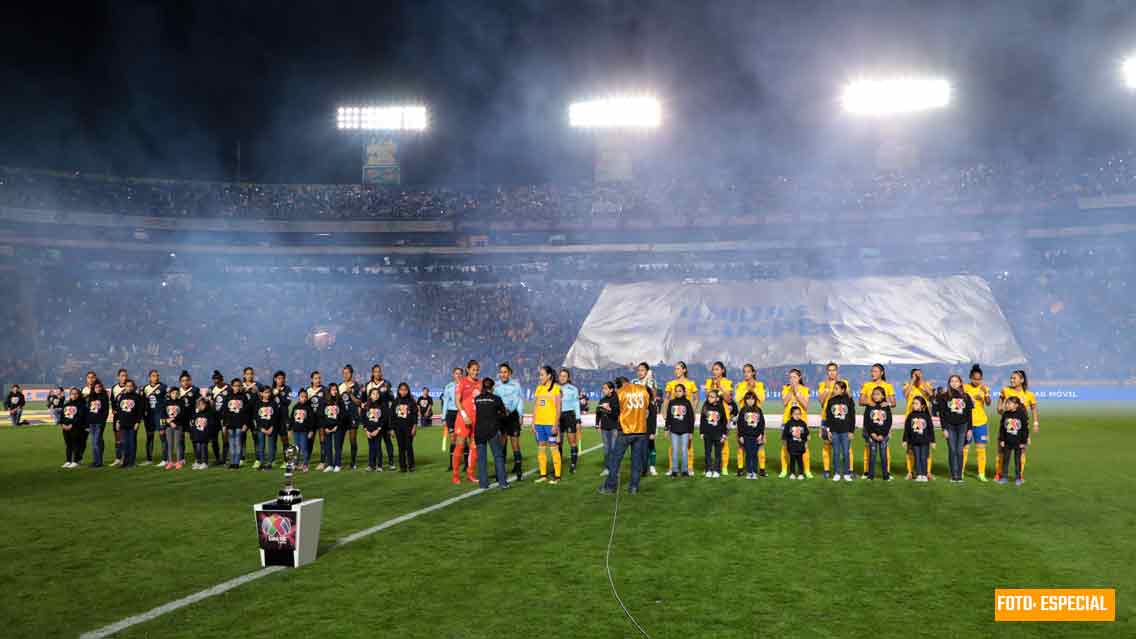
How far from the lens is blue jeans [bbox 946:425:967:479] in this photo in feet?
50.7

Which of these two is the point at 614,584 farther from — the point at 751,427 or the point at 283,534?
the point at 751,427

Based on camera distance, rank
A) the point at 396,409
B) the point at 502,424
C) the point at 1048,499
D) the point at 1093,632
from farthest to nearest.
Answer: the point at 396,409, the point at 502,424, the point at 1048,499, the point at 1093,632

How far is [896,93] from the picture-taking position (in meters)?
48.9

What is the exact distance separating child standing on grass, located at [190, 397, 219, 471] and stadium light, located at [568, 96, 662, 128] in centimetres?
3881

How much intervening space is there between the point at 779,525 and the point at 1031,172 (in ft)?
156

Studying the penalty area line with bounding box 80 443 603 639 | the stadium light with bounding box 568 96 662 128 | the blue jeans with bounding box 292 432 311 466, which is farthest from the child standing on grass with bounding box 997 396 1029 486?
the stadium light with bounding box 568 96 662 128

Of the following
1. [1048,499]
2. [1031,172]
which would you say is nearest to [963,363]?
[1031,172]

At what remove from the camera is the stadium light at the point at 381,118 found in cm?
5566

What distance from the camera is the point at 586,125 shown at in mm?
53719

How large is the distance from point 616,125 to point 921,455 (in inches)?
1659

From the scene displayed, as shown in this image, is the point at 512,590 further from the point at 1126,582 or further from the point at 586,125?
the point at 586,125

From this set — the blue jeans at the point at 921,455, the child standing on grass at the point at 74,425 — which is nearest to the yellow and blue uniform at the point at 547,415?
the blue jeans at the point at 921,455

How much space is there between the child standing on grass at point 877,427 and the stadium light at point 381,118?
45.0 metres

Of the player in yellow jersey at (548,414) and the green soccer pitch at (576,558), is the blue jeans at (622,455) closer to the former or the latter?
the green soccer pitch at (576,558)
